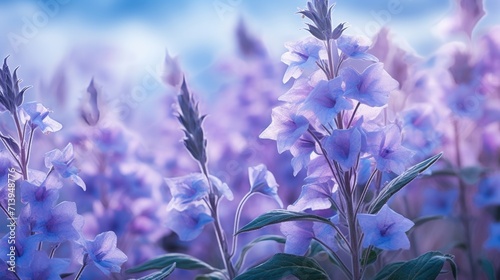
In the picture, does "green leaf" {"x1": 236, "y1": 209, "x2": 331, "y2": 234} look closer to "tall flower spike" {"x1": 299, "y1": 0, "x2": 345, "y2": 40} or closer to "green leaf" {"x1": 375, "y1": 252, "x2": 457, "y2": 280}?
"green leaf" {"x1": 375, "y1": 252, "x2": 457, "y2": 280}

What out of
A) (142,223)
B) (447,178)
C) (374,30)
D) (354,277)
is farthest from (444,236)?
(354,277)

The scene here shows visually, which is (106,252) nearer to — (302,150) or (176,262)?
(176,262)

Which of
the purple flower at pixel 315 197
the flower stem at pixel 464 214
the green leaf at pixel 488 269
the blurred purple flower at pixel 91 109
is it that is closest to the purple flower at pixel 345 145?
the purple flower at pixel 315 197

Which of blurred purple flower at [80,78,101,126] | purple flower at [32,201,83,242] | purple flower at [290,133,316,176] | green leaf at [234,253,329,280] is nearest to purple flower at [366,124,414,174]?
purple flower at [290,133,316,176]

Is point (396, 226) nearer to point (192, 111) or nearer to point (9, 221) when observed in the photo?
point (192, 111)

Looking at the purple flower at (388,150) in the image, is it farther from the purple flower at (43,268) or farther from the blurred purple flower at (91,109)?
the blurred purple flower at (91,109)
